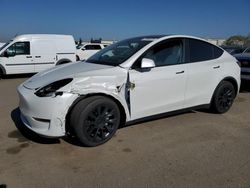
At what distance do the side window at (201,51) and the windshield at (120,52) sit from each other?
2.63ft

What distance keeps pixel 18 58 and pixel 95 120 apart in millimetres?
8830

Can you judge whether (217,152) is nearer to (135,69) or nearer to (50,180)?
(135,69)

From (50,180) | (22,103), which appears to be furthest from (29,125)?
(50,180)

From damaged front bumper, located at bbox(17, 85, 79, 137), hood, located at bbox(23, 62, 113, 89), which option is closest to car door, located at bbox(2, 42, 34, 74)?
hood, located at bbox(23, 62, 113, 89)

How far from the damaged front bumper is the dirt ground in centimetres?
33

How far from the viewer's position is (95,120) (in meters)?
3.90

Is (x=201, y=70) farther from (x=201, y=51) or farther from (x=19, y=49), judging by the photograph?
(x=19, y=49)

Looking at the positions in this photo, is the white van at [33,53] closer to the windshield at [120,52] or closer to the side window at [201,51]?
the windshield at [120,52]

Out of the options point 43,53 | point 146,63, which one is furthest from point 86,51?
point 146,63

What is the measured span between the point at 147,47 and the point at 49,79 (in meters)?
1.61

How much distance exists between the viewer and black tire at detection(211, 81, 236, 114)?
17.6ft

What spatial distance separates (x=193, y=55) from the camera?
493 cm

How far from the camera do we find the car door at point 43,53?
38.8 feet

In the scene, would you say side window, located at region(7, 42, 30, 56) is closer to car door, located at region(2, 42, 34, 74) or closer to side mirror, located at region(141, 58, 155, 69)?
car door, located at region(2, 42, 34, 74)
